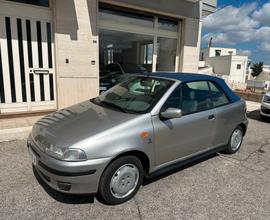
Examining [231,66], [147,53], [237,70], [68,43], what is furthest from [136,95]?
[237,70]

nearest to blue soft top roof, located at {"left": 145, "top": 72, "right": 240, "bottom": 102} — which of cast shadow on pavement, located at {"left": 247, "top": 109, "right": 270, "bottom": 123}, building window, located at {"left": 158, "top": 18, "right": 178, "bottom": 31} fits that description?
cast shadow on pavement, located at {"left": 247, "top": 109, "right": 270, "bottom": 123}

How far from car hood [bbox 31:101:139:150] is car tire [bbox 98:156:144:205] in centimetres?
44

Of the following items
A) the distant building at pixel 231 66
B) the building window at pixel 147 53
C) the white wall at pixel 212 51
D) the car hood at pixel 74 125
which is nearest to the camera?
the car hood at pixel 74 125

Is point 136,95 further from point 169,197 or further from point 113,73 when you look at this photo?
point 113,73

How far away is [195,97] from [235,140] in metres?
1.45

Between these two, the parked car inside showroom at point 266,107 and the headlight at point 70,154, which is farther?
the parked car inside showroom at point 266,107

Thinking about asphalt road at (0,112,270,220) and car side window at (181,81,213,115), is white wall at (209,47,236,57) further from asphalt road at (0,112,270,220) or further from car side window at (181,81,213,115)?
asphalt road at (0,112,270,220)

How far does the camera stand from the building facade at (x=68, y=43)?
16.9 ft

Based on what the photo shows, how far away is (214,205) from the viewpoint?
268 cm

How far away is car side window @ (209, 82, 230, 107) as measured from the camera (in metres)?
3.67

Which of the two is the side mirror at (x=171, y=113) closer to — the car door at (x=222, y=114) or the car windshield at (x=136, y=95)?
the car windshield at (x=136, y=95)

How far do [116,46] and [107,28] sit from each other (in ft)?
2.16

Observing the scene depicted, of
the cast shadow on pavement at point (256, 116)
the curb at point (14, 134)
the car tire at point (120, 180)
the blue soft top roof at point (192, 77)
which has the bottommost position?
the cast shadow on pavement at point (256, 116)

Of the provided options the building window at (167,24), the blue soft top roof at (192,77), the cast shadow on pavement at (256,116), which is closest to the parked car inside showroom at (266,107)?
the cast shadow on pavement at (256,116)
